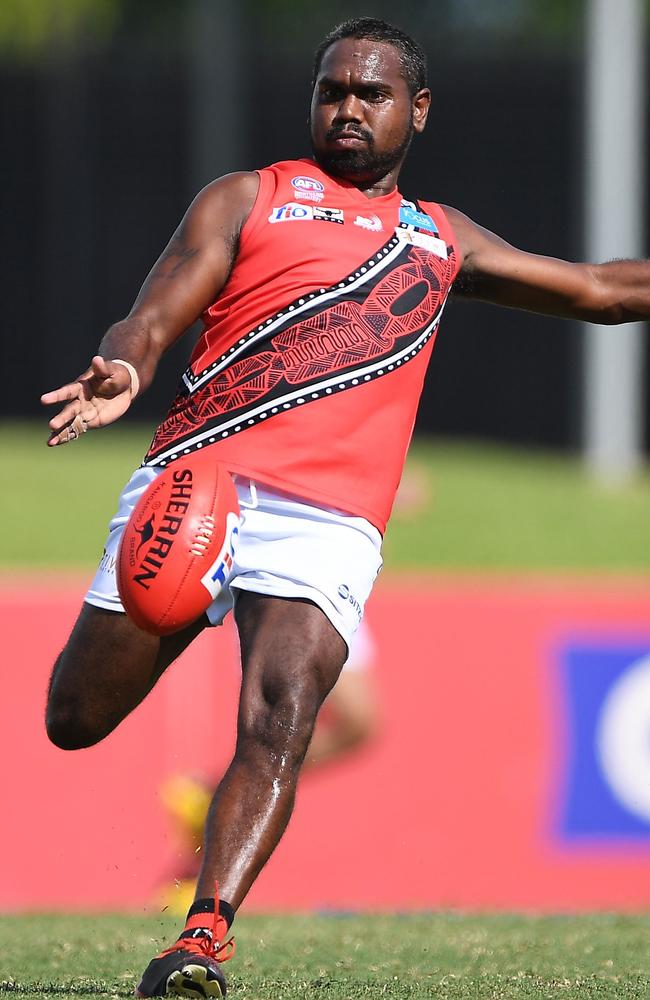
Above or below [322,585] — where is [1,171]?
above

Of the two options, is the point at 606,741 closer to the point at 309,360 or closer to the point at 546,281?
the point at 546,281

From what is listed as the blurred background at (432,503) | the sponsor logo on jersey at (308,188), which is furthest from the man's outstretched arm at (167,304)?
the blurred background at (432,503)

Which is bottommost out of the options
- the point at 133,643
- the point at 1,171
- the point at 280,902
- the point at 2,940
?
the point at 280,902

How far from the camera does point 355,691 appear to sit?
937cm

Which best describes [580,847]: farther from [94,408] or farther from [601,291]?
[94,408]

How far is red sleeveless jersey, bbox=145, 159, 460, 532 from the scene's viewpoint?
16.2ft

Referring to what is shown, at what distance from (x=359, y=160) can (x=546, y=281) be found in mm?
711

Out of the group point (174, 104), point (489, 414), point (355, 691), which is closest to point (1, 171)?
point (174, 104)

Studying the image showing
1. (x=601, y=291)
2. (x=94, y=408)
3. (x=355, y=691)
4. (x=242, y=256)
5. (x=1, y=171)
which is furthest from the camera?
(x=1, y=171)

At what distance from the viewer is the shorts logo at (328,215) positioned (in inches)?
199

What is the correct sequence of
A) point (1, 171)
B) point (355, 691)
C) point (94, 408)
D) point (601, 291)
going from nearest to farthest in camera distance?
point (94, 408) → point (601, 291) → point (355, 691) → point (1, 171)

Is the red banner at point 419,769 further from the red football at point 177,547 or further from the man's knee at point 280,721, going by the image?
the red football at point 177,547

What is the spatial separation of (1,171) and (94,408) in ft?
60.5

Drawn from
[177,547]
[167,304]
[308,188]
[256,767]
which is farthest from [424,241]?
[256,767]
